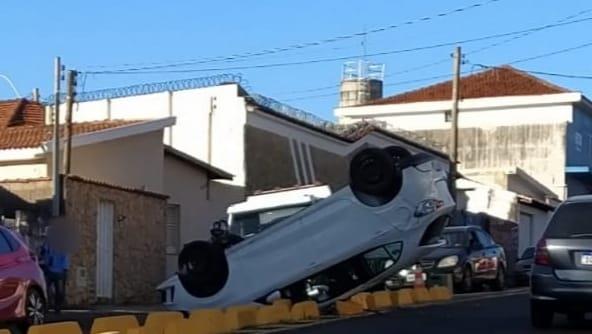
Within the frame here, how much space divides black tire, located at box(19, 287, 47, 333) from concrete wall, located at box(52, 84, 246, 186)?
1889 cm

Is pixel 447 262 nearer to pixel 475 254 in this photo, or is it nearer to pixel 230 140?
pixel 475 254

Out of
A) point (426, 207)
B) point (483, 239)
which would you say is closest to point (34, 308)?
point (426, 207)

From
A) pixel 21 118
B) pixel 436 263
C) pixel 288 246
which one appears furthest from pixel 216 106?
pixel 288 246

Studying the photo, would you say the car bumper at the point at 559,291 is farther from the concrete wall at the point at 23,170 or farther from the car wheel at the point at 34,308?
the concrete wall at the point at 23,170

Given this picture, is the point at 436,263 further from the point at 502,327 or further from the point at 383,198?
the point at 502,327

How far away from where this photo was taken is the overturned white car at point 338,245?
1706cm

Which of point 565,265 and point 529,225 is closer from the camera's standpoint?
point 565,265

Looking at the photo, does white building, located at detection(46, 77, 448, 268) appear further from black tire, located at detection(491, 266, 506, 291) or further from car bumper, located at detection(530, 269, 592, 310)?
car bumper, located at detection(530, 269, 592, 310)

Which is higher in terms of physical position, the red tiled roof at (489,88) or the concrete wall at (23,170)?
the red tiled roof at (489,88)

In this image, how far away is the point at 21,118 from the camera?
34.8m

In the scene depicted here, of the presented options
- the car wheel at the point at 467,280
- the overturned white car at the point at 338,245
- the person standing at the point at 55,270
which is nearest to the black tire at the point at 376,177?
the overturned white car at the point at 338,245

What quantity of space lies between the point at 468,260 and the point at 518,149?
3140cm

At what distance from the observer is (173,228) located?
1247 inches

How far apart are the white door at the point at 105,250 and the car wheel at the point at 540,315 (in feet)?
42.6
